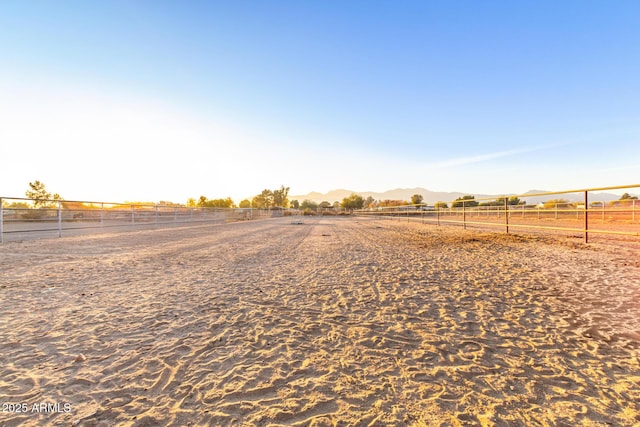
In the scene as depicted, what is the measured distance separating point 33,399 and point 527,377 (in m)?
2.94

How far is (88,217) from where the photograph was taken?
62.4ft

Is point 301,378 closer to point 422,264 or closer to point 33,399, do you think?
point 33,399

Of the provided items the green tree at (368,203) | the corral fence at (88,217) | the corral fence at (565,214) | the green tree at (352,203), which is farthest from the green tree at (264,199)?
the corral fence at (565,214)

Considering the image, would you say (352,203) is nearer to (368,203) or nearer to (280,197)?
(368,203)

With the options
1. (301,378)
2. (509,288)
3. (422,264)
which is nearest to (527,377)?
(301,378)

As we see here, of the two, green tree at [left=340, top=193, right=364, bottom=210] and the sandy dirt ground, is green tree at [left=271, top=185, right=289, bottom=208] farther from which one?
the sandy dirt ground

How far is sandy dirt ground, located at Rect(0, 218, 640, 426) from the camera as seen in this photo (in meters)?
1.41

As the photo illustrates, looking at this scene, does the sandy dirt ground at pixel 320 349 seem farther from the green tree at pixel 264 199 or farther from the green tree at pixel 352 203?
the green tree at pixel 264 199

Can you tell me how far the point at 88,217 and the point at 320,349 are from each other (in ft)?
78.4

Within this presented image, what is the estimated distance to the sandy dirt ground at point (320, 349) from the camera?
141 cm

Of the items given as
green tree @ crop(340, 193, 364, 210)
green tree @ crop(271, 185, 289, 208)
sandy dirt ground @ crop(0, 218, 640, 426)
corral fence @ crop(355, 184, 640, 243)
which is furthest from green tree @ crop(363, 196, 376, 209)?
sandy dirt ground @ crop(0, 218, 640, 426)

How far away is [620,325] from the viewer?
2.39 metres

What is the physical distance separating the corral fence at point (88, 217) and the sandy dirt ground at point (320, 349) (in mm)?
7381

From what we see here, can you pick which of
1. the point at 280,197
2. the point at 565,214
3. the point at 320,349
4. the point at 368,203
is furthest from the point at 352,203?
the point at 320,349
